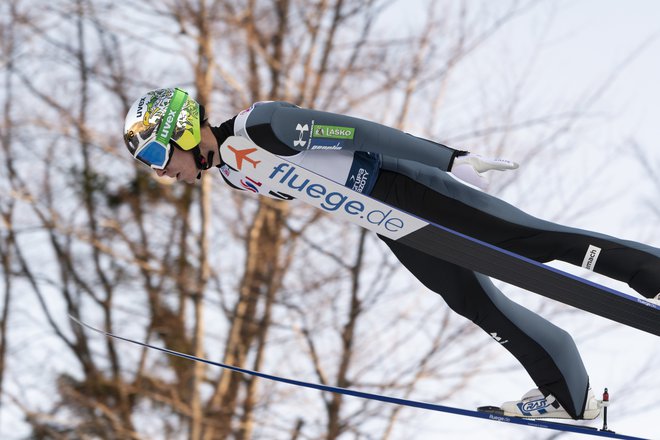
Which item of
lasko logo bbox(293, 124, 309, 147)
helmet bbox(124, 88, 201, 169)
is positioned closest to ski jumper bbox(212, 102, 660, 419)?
lasko logo bbox(293, 124, 309, 147)

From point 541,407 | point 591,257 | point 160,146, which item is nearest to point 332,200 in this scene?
point 160,146

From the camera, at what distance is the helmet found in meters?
3.13

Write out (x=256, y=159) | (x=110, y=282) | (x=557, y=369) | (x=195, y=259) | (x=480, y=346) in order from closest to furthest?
1. (x=256, y=159)
2. (x=557, y=369)
3. (x=480, y=346)
4. (x=195, y=259)
5. (x=110, y=282)

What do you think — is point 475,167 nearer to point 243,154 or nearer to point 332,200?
point 332,200

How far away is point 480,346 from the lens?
9094 millimetres

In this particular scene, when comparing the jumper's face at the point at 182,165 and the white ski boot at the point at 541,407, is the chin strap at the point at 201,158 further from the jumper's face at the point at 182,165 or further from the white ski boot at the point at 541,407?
the white ski boot at the point at 541,407

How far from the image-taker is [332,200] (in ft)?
10.4

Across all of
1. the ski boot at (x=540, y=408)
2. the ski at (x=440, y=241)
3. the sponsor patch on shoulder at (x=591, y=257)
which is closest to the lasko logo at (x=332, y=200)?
the ski at (x=440, y=241)

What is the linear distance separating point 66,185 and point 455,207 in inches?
341

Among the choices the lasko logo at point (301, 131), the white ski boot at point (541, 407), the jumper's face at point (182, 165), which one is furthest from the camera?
the white ski boot at point (541, 407)

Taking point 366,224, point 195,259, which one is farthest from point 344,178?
point 195,259

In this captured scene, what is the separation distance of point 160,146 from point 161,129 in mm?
67

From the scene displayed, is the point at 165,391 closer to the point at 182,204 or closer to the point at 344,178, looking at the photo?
the point at 182,204

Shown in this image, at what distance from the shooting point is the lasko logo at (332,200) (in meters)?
3.13
